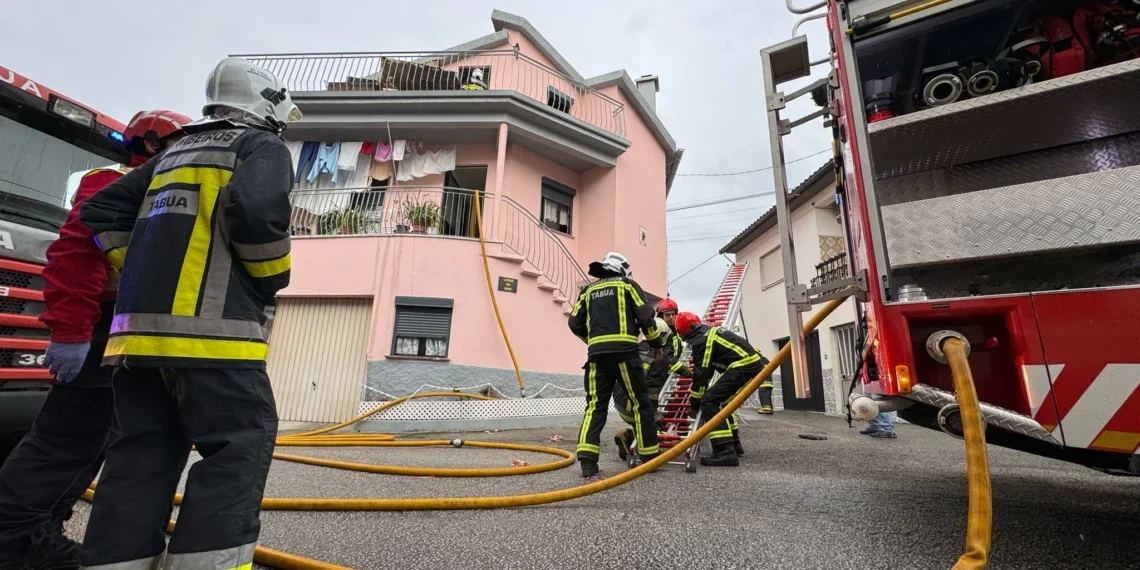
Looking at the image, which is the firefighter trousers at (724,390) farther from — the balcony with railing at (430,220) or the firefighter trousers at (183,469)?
the balcony with railing at (430,220)

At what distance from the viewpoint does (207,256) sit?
1335 mm

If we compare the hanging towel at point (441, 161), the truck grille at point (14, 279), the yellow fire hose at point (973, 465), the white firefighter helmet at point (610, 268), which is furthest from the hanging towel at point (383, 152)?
the yellow fire hose at point (973, 465)

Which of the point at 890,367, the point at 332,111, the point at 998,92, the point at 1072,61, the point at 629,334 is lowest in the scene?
the point at 890,367

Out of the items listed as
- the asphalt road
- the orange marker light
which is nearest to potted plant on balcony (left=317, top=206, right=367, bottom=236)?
the asphalt road

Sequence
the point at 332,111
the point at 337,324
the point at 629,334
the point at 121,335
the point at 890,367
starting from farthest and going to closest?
1. the point at 332,111
2. the point at 337,324
3. the point at 629,334
4. the point at 890,367
5. the point at 121,335

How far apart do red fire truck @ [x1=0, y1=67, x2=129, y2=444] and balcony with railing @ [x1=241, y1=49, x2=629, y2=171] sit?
20.7 ft

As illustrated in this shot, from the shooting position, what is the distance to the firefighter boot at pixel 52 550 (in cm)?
169

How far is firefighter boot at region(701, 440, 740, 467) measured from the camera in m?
4.08

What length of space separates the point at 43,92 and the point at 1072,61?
6239 mm

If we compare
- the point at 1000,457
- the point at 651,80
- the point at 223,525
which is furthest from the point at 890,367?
the point at 651,80

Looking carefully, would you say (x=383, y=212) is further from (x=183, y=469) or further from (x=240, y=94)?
(x=183, y=469)

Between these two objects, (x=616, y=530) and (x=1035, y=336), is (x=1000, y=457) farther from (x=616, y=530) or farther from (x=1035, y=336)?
(x=616, y=530)

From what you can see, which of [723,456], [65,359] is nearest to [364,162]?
[723,456]

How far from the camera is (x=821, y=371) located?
1107 centimetres
